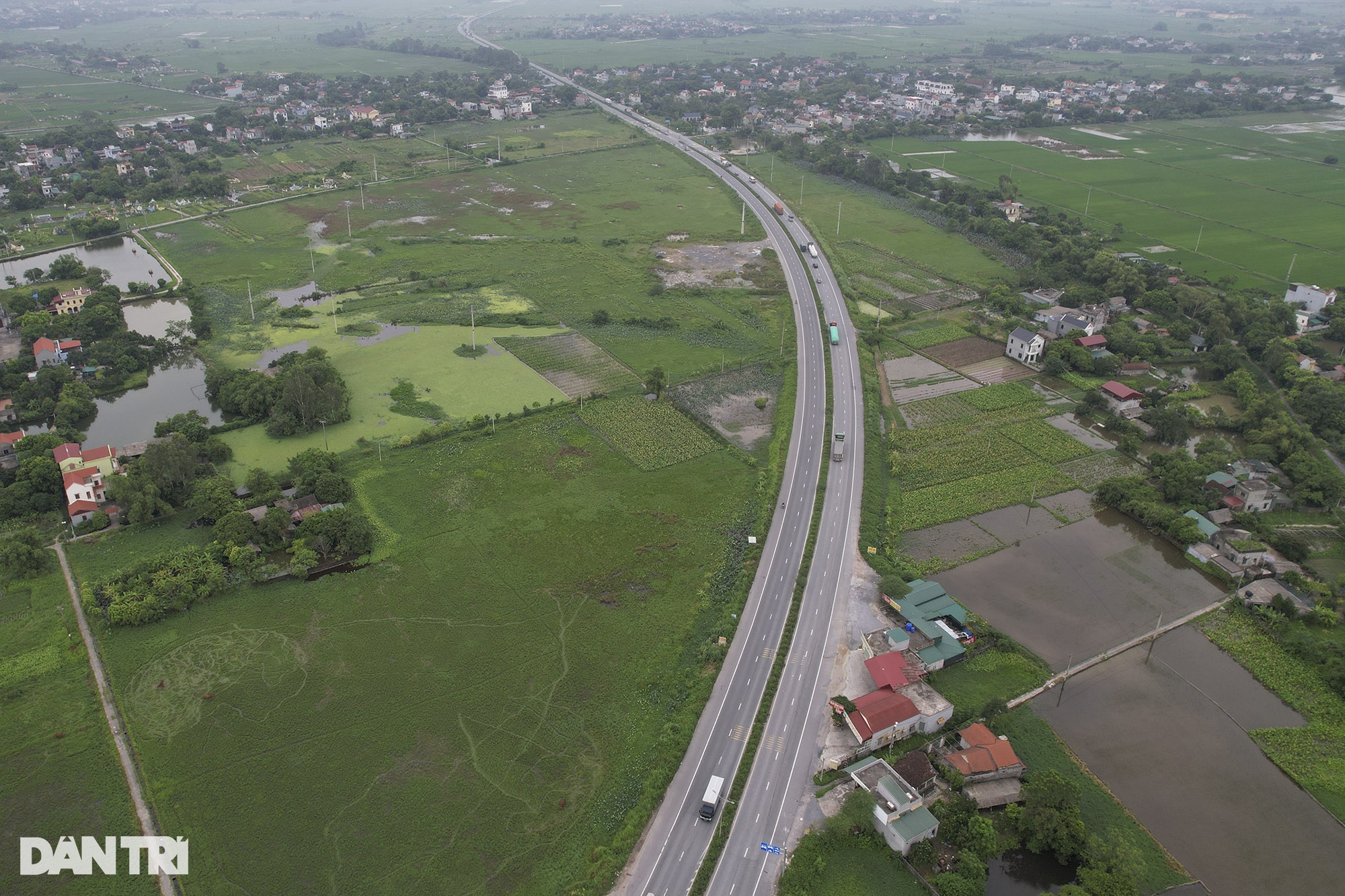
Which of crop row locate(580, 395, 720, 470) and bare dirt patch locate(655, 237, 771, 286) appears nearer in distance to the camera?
crop row locate(580, 395, 720, 470)

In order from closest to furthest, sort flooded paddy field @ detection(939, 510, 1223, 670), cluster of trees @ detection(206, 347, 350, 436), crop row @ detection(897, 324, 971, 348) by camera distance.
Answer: flooded paddy field @ detection(939, 510, 1223, 670), cluster of trees @ detection(206, 347, 350, 436), crop row @ detection(897, 324, 971, 348)

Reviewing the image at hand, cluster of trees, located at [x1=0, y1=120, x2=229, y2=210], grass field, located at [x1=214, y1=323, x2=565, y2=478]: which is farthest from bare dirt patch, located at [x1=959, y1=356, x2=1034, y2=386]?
cluster of trees, located at [x1=0, y1=120, x2=229, y2=210]

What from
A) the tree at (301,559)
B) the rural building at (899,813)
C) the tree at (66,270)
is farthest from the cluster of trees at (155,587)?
the tree at (66,270)

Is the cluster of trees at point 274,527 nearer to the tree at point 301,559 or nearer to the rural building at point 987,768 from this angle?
the tree at point 301,559

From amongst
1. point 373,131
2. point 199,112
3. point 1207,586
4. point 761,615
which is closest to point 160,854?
point 761,615

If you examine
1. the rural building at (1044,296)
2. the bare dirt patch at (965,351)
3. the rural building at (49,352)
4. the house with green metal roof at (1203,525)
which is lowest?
the rural building at (49,352)

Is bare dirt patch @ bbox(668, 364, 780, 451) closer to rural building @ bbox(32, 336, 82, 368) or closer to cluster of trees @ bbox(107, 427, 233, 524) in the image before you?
cluster of trees @ bbox(107, 427, 233, 524)

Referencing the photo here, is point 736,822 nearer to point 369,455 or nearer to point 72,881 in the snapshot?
point 72,881
